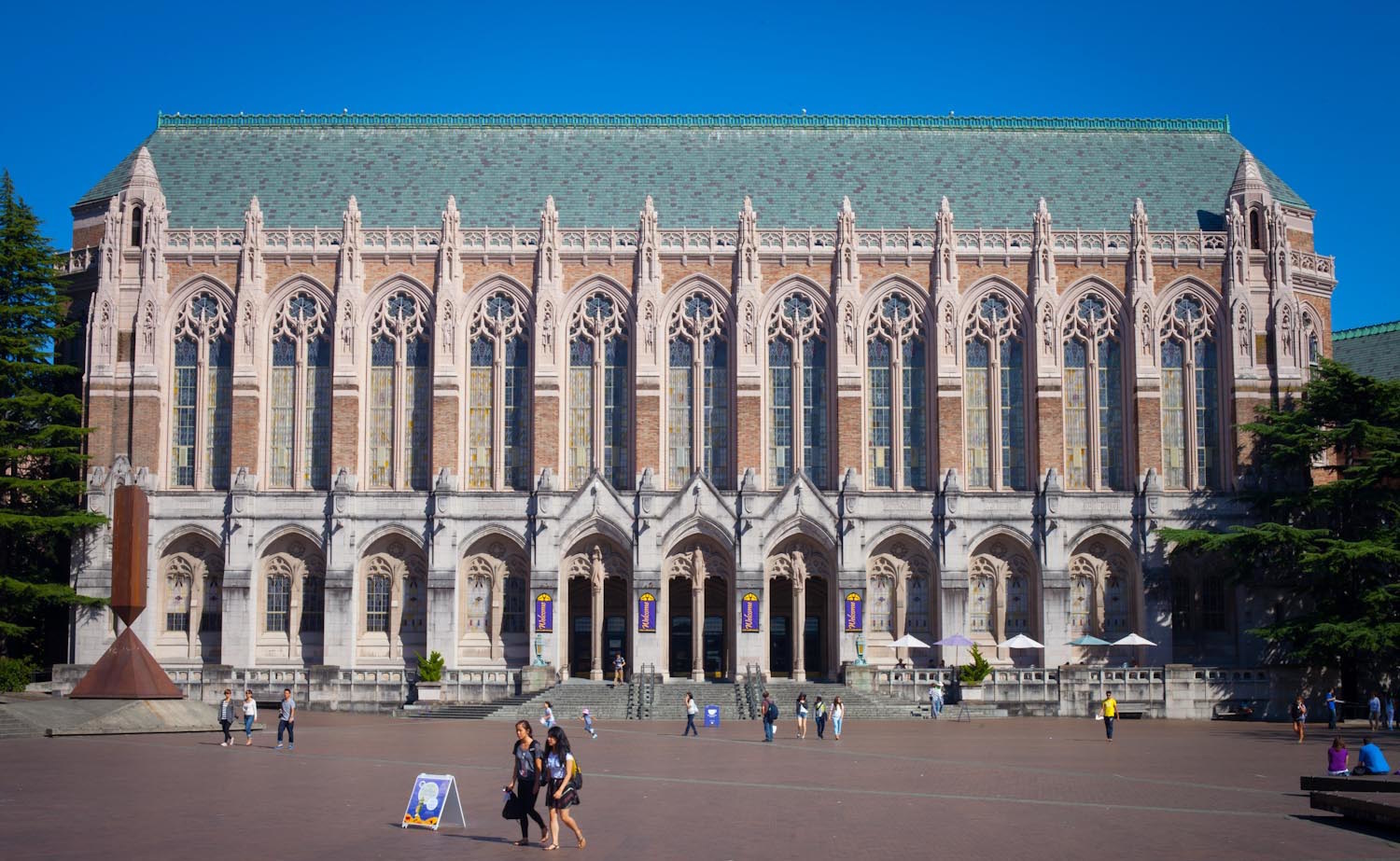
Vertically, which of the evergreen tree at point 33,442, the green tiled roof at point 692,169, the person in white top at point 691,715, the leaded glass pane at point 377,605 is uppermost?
the green tiled roof at point 692,169

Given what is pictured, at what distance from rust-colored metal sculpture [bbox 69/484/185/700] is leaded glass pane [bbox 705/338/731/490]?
24.2 metres

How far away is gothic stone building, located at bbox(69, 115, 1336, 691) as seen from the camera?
6394 centimetres

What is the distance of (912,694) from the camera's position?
5872cm

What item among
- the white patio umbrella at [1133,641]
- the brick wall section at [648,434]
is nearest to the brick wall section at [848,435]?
the brick wall section at [648,434]

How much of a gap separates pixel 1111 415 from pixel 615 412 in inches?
821

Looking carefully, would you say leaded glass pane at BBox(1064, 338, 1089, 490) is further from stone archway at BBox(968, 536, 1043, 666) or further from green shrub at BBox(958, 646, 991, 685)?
green shrub at BBox(958, 646, 991, 685)

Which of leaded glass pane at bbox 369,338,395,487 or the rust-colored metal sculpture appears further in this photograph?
leaded glass pane at bbox 369,338,395,487

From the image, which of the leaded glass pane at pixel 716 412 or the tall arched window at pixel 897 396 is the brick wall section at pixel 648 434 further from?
the tall arched window at pixel 897 396

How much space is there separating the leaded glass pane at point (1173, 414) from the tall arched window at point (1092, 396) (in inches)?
71.1

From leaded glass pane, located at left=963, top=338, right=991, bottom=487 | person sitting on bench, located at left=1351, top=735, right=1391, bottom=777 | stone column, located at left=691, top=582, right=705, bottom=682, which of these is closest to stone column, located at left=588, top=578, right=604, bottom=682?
stone column, located at left=691, top=582, right=705, bottom=682

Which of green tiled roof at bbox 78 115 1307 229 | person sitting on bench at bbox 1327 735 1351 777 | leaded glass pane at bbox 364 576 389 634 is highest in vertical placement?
green tiled roof at bbox 78 115 1307 229

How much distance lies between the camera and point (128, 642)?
4769 cm

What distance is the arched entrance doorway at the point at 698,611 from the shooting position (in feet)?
210

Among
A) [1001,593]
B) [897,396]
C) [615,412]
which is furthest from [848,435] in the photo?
[615,412]
